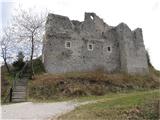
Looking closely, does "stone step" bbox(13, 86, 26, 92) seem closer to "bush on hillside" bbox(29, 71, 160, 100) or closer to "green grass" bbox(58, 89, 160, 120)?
"bush on hillside" bbox(29, 71, 160, 100)

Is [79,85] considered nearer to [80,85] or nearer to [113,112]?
[80,85]

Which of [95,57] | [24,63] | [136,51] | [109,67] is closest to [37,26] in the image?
[24,63]

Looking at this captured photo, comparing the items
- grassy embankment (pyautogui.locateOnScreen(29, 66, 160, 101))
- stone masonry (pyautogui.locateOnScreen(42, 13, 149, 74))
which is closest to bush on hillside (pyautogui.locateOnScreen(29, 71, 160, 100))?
grassy embankment (pyautogui.locateOnScreen(29, 66, 160, 101))

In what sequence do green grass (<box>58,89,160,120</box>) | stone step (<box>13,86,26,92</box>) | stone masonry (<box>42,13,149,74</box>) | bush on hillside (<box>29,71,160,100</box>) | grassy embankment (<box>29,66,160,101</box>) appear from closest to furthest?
green grass (<box>58,89,160,120</box>)
stone step (<box>13,86,26,92</box>)
grassy embankment (<box>29,66,160,101</box>)
bush on hillside (<box>29,71,160,100</box>)
stone masonry (<box>42,13,149,74</box>)

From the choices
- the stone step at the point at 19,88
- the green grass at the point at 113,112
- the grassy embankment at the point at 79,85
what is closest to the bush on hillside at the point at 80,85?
the grassy embankment at the point at 79,85

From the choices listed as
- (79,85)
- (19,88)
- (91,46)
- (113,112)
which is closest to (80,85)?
(79,85)

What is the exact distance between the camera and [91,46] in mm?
31875

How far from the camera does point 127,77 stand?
1175 inches

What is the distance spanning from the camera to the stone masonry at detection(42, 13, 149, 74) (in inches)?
1156

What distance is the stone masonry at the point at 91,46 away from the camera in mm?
29375

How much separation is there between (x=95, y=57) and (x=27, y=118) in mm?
19620

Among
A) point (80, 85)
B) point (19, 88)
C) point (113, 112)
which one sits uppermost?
point (80, 85)

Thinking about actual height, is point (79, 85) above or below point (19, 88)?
above

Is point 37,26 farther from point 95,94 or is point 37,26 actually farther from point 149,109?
point 149,109
